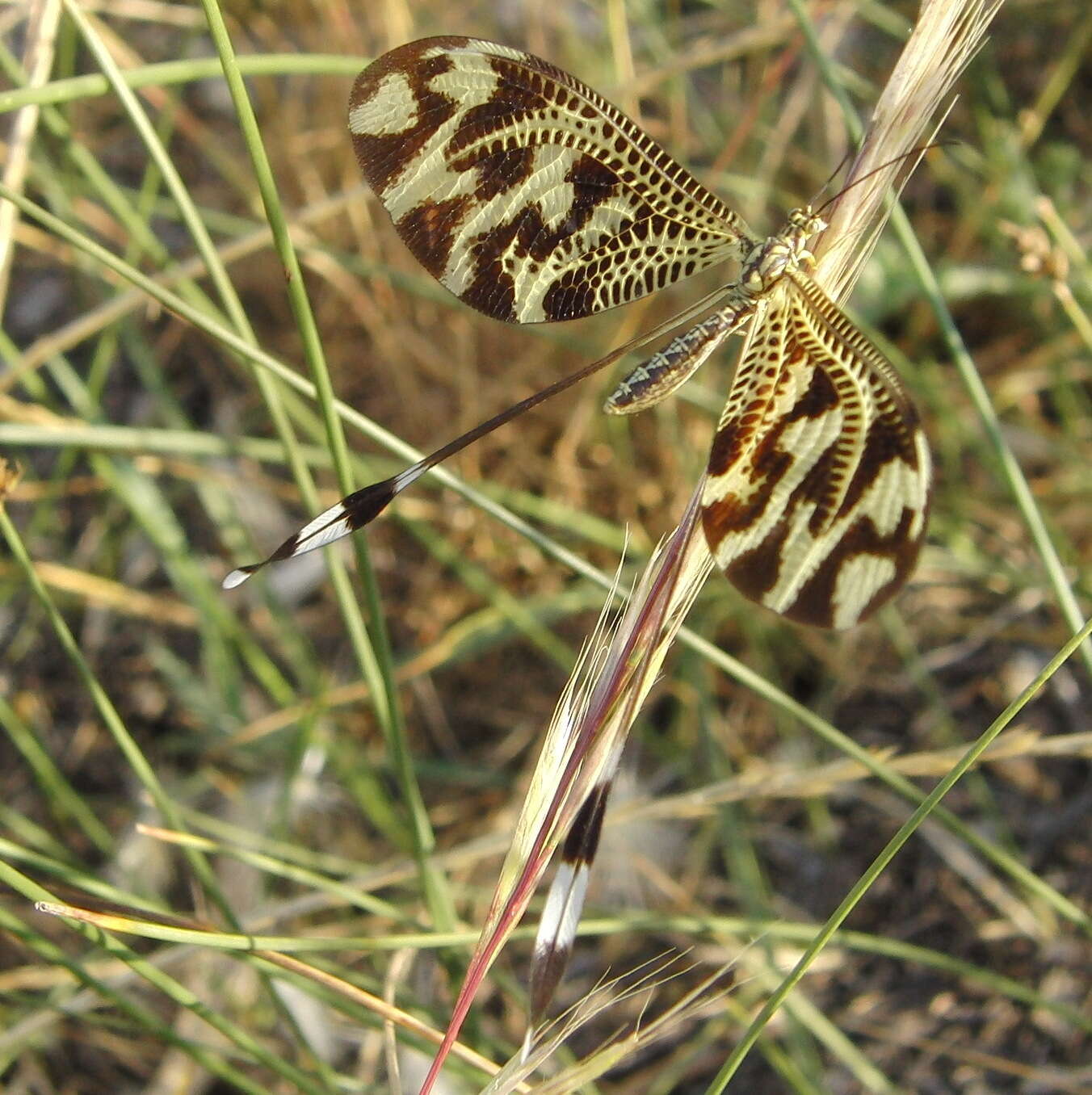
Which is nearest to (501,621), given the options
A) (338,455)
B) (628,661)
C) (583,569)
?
(583,569)

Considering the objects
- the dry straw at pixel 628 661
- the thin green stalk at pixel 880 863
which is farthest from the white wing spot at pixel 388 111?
the thin green stalk at pixel 880 863

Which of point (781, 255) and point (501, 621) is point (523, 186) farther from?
point (501, 621)

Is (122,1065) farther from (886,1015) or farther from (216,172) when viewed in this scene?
(216,172)

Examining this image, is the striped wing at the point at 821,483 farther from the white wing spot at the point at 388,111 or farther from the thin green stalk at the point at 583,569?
the white wing spot at the point at 388,111

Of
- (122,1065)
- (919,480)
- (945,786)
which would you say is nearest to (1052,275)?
(919,480)

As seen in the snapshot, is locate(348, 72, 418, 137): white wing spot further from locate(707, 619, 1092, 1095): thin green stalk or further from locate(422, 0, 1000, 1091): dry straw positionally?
locate(707, 619, 1092, 1095): thin green stalk

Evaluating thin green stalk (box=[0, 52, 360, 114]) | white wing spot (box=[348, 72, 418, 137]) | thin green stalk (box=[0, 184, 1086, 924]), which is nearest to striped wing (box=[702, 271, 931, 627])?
thin green stalk (box=[0, 184, 1086, 924])
